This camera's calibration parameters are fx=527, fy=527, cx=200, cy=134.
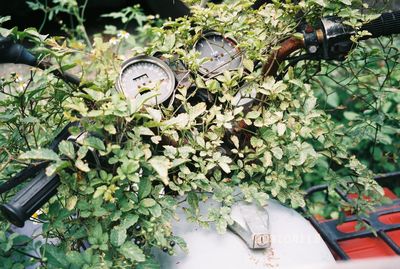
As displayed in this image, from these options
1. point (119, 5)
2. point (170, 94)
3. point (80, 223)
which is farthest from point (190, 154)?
point (119, 5)

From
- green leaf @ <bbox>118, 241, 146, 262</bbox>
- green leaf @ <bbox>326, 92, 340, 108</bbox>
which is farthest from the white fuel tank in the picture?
green leaf @ <bbox>326, 92, 340, 108</bbox>

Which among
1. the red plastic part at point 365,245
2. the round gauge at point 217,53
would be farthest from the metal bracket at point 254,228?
the red plastic part at point 365,245

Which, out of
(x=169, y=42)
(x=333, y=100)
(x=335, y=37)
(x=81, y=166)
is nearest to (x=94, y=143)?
(x=81, y=166)

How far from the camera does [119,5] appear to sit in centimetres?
371

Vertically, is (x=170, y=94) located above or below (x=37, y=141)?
above

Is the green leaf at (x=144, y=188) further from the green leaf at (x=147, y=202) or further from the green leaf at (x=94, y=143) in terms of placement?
the green leaf at (x=94, y=143)

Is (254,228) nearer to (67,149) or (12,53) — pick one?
(67,149)

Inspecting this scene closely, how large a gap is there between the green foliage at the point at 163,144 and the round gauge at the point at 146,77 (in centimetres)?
3

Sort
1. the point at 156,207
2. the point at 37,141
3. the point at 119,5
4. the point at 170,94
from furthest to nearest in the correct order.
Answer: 1. the point at 119,5
2. the point at 37,141
3. the point at 170,94
4. the point at 156,207

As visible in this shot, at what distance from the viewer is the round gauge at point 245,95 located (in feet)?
4.01

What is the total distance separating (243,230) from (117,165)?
31 centimetres

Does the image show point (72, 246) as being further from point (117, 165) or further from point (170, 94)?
point (170, 94)

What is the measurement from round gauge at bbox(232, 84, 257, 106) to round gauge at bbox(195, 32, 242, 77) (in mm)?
75

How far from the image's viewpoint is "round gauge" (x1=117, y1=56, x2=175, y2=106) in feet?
3.76
